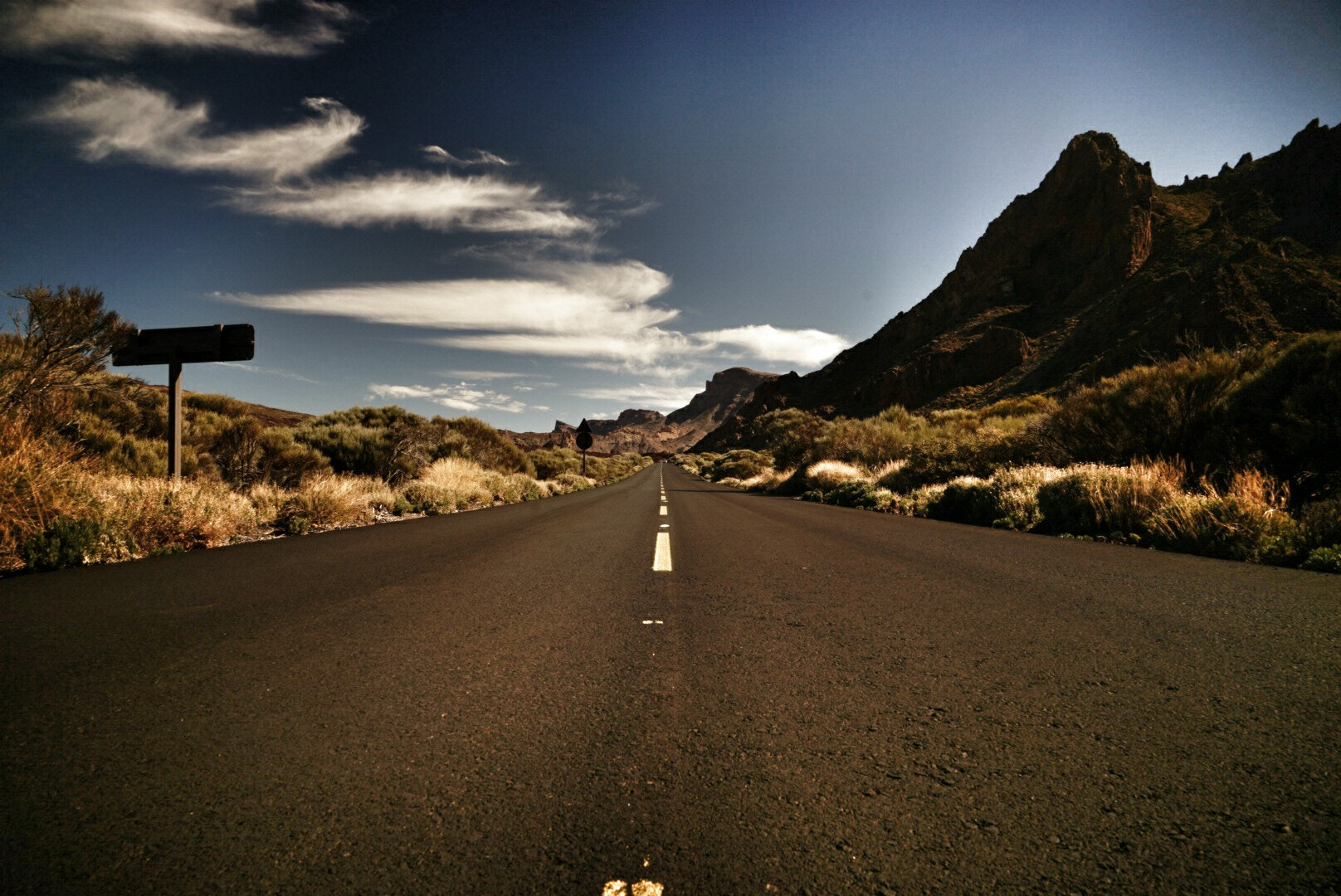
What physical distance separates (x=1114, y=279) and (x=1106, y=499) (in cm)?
6151

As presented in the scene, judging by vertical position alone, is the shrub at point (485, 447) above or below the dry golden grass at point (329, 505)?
above

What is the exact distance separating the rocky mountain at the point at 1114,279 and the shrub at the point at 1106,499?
22.2 metres

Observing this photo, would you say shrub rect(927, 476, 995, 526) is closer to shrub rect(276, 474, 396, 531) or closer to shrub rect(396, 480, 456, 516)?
shrub rect(396, 480, 456, 516)

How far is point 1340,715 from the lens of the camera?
2301 millimetres

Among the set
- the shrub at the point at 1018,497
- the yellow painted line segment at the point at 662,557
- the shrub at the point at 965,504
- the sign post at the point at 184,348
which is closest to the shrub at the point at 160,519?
the sign post at the point at 184,348

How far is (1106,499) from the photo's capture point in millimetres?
8609

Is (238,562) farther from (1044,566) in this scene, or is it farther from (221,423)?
(221,423)

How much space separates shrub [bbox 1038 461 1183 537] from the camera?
8.12 meters

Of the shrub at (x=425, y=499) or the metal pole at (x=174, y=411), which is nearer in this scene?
the metal pole at (x=174, y=411)

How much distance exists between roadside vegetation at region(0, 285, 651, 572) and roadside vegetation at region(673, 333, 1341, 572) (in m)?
12.1

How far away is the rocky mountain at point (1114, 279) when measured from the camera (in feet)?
121

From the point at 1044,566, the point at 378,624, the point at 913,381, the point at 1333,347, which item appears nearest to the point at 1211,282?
the point at 913,381

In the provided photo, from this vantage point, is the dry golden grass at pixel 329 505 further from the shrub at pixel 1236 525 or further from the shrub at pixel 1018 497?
the shrub at pixel 1236 525

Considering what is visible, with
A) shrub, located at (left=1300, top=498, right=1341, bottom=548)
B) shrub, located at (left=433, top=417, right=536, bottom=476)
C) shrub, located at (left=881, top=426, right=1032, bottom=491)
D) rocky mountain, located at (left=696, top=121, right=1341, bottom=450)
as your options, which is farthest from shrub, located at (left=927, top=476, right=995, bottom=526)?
rocky mountain, located at (left=696, top=121, right=1341, bottom=450)
